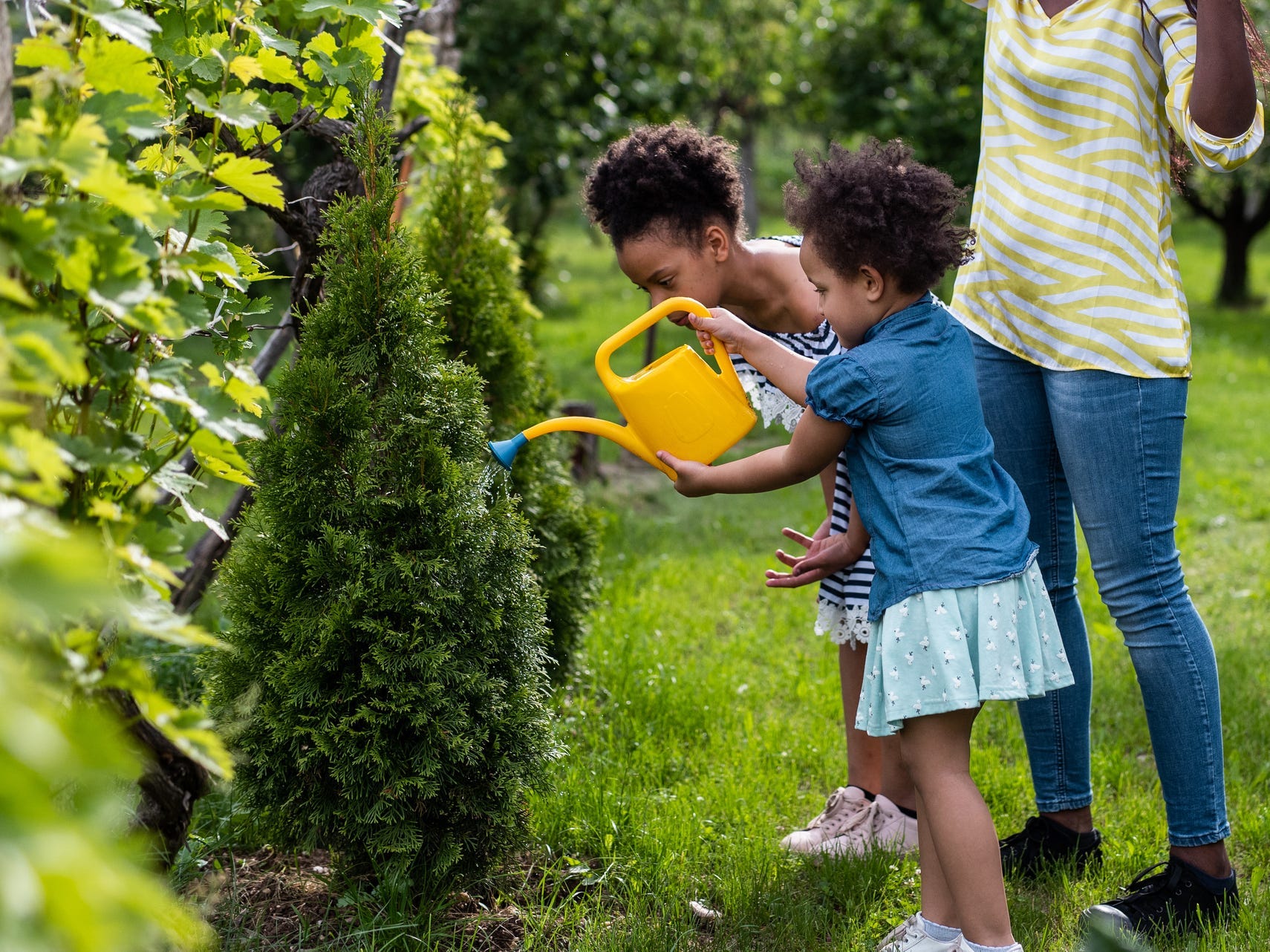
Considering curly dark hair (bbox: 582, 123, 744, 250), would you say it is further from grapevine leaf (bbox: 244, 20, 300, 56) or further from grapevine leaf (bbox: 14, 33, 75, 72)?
grapevine leaf (bbox: 14, 33, 75, 72)

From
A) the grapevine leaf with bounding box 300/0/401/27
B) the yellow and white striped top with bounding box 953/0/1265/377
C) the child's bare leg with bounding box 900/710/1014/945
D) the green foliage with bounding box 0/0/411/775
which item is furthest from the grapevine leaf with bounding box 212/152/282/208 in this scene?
the yellow and white striped top with bounding box 953/0/1265/377

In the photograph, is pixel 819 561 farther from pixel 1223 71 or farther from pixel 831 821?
pixel 1223 71

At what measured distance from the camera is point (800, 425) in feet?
6.81

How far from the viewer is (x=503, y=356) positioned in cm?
334

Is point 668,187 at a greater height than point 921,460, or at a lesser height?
greater

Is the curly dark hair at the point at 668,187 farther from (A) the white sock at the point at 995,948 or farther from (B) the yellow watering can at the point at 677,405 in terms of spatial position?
(A) the white sock at the point at 995,948

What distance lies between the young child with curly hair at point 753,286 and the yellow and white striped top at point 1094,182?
21.2 inches

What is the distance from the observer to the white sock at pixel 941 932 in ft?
6.78

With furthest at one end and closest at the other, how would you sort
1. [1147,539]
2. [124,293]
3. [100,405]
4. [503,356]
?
[503,356] < [1147,539] < [100,405] < [124,293]

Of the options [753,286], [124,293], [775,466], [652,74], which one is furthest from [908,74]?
[124,293]

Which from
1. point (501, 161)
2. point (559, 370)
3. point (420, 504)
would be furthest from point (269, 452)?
point (559, 370)

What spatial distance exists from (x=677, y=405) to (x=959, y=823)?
0.94 m

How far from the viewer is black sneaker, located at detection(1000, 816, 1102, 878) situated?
2488 mm

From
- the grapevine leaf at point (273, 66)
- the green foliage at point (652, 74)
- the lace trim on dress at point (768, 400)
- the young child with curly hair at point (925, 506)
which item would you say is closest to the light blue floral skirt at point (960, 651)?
the young child with curly hair at point (925, 506)
